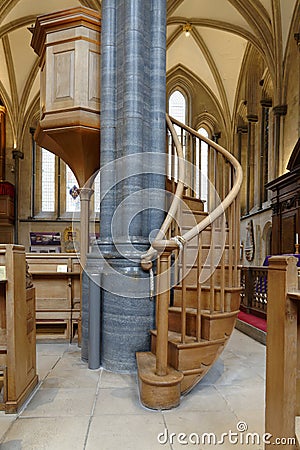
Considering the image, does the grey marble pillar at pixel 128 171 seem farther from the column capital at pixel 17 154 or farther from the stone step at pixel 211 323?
the column capital at pixel 17 154

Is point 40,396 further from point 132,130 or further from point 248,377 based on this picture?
point 132,130

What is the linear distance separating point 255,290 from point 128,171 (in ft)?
10.8

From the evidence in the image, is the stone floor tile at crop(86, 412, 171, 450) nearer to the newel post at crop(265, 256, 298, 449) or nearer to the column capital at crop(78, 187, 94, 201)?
the newel post at crop(265, 256, 298, 449)

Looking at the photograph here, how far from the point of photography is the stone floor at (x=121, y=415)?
6.36ft

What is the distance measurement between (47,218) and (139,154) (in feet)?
34.3

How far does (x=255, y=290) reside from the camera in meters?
5.62

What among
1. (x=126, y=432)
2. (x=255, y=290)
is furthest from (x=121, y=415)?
(x=255, y=290)

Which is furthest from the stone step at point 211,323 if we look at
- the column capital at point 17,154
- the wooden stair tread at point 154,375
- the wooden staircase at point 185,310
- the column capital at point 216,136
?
the column capital at point 17,154

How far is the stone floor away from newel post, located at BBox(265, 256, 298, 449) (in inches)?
23.2

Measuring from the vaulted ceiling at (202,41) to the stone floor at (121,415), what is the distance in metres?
8.66

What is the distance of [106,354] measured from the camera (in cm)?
323

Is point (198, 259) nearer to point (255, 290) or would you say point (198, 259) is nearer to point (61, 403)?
point (61, 403)

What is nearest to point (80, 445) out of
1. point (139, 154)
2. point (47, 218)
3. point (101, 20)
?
point (139, 154)

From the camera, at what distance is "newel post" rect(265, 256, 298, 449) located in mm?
1427
